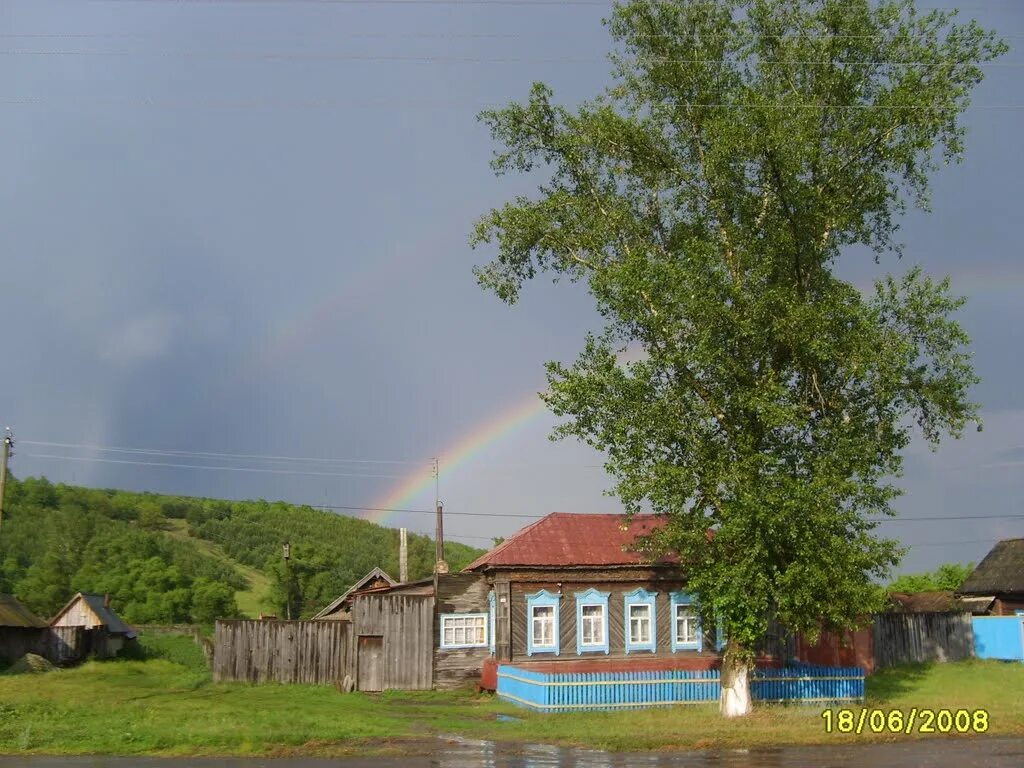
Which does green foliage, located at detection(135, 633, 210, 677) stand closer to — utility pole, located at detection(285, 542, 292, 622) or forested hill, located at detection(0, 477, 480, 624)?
utility pole, located at detection(285, 542, 292, 622)

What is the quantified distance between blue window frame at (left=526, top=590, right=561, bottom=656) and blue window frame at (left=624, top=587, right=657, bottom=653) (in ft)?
8.66

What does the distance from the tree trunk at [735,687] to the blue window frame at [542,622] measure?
8.26 meters

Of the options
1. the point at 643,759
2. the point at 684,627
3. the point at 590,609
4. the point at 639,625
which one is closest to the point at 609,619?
the point at 590,609

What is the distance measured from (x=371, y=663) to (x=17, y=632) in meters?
23.8

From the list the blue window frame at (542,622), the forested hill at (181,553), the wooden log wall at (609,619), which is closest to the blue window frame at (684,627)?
the wooden log wall at (609,619)

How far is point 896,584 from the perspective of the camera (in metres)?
78.4

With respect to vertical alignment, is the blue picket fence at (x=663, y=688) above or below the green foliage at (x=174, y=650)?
above

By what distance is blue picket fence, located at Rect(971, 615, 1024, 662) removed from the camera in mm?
38250

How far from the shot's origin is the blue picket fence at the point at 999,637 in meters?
38.2

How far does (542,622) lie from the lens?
33.2 m

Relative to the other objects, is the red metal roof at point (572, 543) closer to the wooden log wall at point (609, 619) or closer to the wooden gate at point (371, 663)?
the wooden log wall at point (609, 619)

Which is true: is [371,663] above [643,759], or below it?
above

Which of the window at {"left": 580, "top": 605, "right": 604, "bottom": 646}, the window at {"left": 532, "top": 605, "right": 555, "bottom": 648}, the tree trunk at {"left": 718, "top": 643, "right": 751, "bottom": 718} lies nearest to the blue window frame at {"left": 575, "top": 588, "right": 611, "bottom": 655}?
the window at {"left": 580, "top": 605, "right": 604, "bottom": 646}

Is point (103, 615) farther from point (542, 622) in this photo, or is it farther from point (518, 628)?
point (542, 622)
